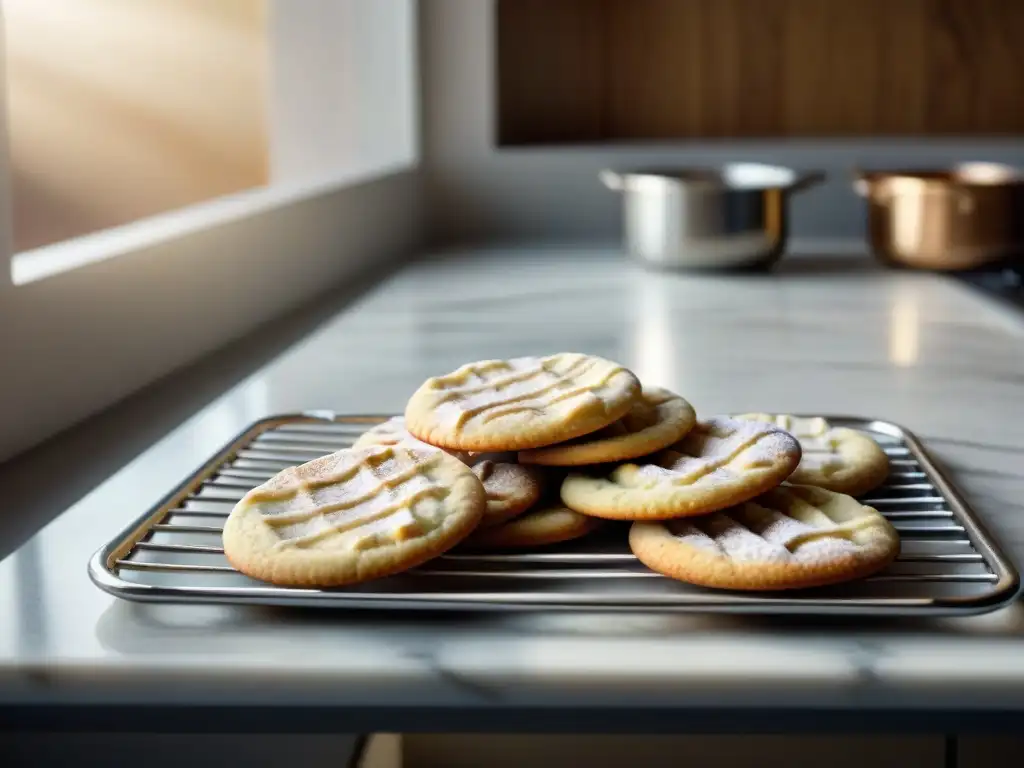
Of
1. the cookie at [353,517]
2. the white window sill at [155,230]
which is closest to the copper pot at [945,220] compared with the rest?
the white window sill at [155,230]

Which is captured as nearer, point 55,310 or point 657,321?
point 55,310

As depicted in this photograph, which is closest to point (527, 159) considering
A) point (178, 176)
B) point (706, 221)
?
point (706, 221)

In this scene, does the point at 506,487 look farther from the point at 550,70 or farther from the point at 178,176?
the point at 178,176

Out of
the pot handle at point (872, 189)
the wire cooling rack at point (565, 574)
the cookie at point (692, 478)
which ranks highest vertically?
the pot handle at point (872, 189)

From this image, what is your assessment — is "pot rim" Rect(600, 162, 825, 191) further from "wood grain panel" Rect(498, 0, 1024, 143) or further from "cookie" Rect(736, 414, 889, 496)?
"cookie" Rect(736, 414, 889, 496)

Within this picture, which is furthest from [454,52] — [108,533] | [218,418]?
[108,533]

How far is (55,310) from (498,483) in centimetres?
47

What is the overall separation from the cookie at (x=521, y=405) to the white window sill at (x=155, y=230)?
370 millimetres

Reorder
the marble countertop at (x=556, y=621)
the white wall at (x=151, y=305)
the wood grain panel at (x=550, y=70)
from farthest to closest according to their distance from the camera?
the wood grain panel at (x=550, y=70), the white wall at (x=151, y=305), the marble countertop at (x=556, y=621)

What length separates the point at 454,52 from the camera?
84.8 inches

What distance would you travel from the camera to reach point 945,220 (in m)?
1.75

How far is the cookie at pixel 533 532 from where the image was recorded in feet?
2.05

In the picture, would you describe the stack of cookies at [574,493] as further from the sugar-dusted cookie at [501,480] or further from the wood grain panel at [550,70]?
the wood grain panel at [550,70]

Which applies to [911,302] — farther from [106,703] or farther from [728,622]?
[106,703]
